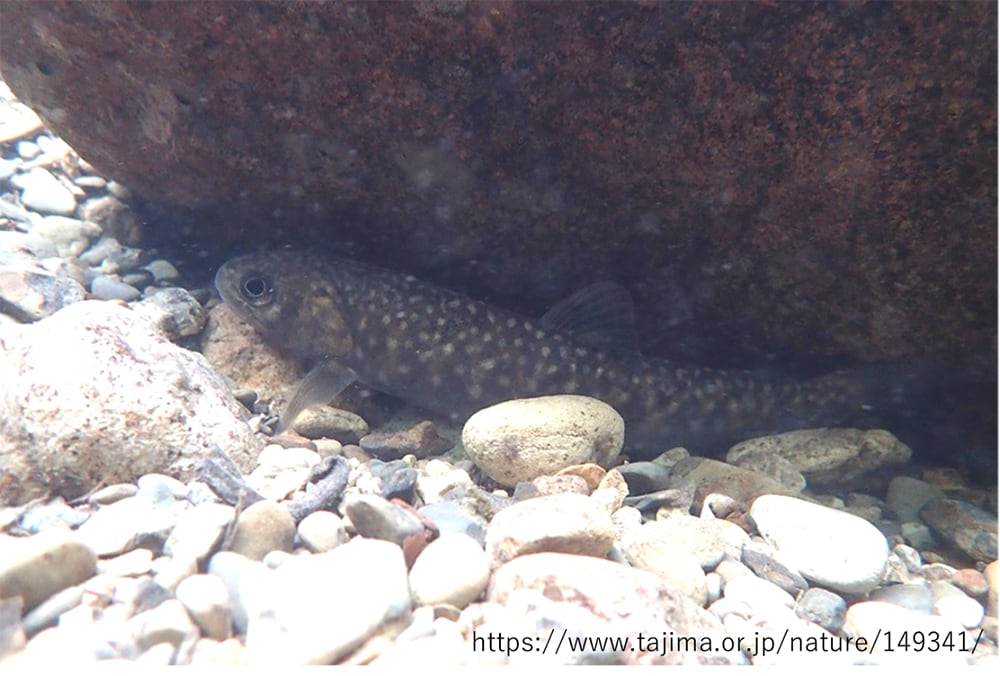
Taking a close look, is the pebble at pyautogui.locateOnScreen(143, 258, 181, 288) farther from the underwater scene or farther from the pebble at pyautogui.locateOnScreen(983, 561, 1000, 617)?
the pebble at pyautogui.locateOnScreen(983, 561, 1000, 617)

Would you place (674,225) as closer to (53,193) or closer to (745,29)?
(745,29)

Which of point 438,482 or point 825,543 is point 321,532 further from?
point 825,543

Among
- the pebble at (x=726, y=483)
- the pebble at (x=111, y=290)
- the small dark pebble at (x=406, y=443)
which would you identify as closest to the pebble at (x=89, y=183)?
the pebble at (x=111, y=290)

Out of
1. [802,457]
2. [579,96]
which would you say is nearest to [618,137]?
[579,96]

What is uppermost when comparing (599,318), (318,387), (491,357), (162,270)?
(162,270)

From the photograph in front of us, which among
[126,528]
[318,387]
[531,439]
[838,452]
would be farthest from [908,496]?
[126,528]

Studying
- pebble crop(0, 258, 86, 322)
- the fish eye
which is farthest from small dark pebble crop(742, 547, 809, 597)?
pebble crop(0, 258, 86, 322)
